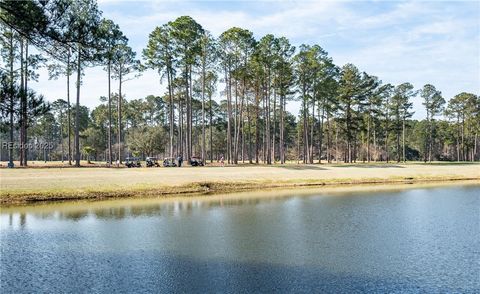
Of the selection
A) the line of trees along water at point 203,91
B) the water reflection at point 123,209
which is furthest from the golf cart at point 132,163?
the water reflection at point 123,209

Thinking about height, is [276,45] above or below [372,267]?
above

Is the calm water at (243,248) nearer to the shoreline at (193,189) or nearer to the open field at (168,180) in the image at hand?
the shoreline at (193,189)

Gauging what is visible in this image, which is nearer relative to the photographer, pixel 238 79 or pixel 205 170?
pixel 205 170

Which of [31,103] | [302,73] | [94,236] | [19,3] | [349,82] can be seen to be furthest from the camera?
[349,82]

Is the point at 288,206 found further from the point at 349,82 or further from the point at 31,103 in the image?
the point at 349,82

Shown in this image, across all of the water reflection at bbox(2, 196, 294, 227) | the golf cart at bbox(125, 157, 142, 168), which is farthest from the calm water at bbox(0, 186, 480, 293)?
the golf cart at bbox(125, 157, 142, 168)

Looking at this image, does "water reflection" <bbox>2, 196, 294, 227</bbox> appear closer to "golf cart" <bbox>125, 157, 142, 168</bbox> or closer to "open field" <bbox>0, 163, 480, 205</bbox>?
"open field" <bbox>0, 163, 480, 205</bbox>

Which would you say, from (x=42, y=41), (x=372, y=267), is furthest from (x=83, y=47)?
(x=372, y=267)

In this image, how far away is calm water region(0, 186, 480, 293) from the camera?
39.7 feet

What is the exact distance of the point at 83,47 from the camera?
1606 centimetres

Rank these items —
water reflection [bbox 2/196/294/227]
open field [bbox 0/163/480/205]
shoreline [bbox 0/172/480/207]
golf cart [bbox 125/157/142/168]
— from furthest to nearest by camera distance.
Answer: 1. golf cart [bbox 125/157/142/168]
2. open field [bbox 0/163/480/205]
3. shoreline [bbox 0/172/480/207]
4. water reflection [bbox 2/196/294/227]

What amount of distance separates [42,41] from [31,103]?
2.34 m

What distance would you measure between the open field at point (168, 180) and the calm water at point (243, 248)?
17.2ft

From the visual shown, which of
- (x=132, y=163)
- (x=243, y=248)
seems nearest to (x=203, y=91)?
(x=132, y=163)
